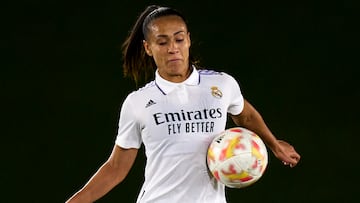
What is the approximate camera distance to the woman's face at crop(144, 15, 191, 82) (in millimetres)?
2951

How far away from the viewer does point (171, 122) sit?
9.69ft

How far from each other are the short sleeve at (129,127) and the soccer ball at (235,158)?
28 cm

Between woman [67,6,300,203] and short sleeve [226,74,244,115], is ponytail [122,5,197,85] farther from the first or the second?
short sleeve [226,74,244,115]

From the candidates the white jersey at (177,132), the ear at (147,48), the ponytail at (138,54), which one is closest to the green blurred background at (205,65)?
the ponytail at (138,54)

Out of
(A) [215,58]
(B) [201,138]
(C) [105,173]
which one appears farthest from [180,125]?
(A) [215,58]

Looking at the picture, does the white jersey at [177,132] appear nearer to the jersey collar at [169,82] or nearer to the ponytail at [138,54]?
the jersey collar at [169,82]

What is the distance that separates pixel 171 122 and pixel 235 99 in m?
0.32

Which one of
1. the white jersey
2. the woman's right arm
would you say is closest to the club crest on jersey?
the white jersey

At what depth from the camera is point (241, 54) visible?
200 inches

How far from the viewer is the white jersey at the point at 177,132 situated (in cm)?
294

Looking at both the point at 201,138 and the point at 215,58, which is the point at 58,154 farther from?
the point at 201,138

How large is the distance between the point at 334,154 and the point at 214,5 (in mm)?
1129

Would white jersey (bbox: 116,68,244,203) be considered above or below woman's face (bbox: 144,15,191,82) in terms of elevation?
below

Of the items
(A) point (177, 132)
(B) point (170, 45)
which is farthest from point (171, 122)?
(B) point (170, 45)
